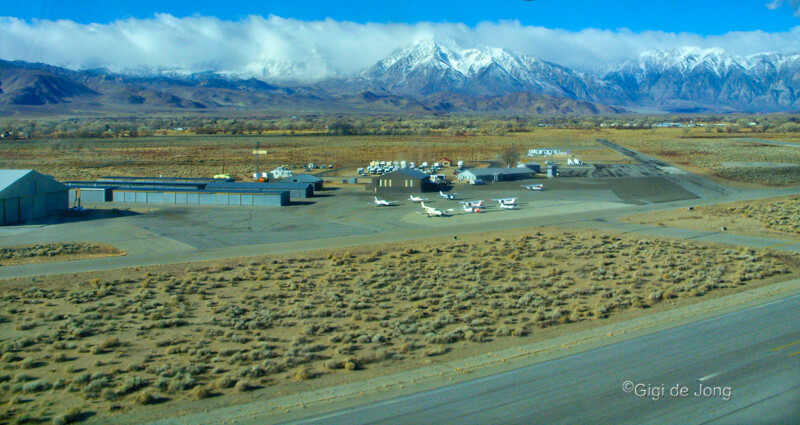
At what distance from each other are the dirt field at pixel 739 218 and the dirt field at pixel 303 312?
10509 mm

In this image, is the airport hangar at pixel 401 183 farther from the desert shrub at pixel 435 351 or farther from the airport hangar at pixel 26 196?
the desert shrub at pixel 435 351

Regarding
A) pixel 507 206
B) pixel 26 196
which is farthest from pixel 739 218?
pixel 26 196

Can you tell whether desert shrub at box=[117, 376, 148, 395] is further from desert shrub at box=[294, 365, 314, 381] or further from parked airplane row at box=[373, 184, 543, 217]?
parked airplane row at box=[373, 184, 543, 217]

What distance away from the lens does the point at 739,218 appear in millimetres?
53031

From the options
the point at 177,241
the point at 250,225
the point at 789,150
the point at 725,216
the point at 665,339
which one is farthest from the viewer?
the point at 789,150

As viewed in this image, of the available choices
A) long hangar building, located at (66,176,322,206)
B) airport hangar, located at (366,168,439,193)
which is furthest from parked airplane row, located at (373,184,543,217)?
long hangar building, located at (66,176,322,206)

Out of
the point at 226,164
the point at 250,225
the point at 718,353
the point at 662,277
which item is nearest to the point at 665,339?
the point at 718,353

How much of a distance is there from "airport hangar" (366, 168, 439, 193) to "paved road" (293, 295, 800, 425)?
51925 millimetres

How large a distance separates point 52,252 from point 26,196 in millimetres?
15386

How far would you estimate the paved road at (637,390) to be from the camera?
47.6 ft

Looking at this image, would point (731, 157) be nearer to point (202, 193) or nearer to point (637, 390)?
point (202, 193)

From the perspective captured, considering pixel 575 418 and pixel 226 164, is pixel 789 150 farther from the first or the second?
pixel 575 418

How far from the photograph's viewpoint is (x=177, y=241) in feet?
136

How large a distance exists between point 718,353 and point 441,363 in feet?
28.0
